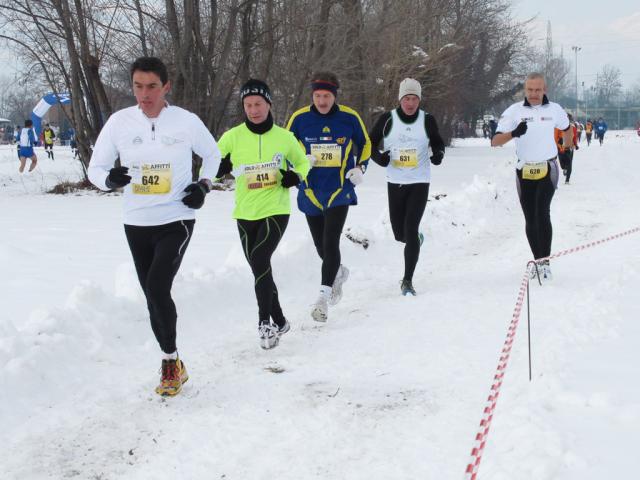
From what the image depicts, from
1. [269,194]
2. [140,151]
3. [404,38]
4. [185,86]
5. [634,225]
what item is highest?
[404,38]

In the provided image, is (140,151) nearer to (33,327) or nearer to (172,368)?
(172,368)

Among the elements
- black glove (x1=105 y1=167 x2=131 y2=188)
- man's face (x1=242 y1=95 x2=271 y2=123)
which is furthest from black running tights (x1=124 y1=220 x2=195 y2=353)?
man's face (x1=242 y1=95 x2=271 y2=123)

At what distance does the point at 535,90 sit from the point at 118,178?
4.24 meters

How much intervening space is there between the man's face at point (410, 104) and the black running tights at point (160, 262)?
114 inches

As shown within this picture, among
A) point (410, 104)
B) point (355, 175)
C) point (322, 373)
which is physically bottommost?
point (322, 373)

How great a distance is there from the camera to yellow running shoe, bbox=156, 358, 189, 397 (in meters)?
3.97

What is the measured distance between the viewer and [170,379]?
3.99m

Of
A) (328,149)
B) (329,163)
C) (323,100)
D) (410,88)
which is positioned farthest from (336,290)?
(410,88)

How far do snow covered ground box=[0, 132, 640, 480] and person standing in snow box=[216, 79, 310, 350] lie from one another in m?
0.49

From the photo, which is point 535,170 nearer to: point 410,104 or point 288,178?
point 410,104

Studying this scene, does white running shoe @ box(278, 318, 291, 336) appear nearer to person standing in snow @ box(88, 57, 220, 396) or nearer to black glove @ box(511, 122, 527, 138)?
person standing in snow @ box(88, 57, 220, 396)

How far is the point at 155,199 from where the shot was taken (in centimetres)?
395

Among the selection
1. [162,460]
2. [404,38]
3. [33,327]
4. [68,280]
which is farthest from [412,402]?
[404,38]

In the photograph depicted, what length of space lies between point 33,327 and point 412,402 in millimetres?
2533
